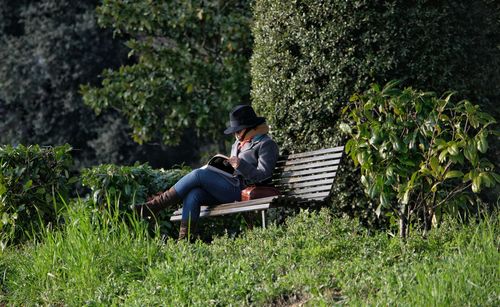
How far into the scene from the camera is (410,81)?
8.30m

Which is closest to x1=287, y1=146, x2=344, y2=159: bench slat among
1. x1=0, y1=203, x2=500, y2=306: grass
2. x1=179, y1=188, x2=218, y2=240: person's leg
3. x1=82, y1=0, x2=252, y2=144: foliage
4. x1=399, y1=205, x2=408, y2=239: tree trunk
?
x1=0, y1=203, x2=500, y2=306: grass

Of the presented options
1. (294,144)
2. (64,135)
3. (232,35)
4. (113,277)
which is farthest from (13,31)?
(113,277)

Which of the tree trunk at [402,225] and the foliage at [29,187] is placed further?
the foliage at [29,187]

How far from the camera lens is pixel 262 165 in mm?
8359

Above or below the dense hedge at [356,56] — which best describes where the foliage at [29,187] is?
below

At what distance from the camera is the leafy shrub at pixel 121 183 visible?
884 centimetres

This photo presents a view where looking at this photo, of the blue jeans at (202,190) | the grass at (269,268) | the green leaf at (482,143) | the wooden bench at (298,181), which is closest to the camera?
the grass at (269,268)

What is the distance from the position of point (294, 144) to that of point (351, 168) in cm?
60

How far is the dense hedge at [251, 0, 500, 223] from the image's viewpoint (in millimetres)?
8227

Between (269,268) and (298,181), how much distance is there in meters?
2.08

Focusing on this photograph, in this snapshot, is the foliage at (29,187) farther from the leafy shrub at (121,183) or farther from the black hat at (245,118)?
the black hat at (245,118)

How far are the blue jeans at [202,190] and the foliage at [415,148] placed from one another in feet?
5.09

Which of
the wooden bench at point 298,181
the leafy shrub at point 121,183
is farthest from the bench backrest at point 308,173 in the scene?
the leafy shrub at point 121,183

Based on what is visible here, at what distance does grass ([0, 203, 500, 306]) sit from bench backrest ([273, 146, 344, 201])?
0.84 feet
